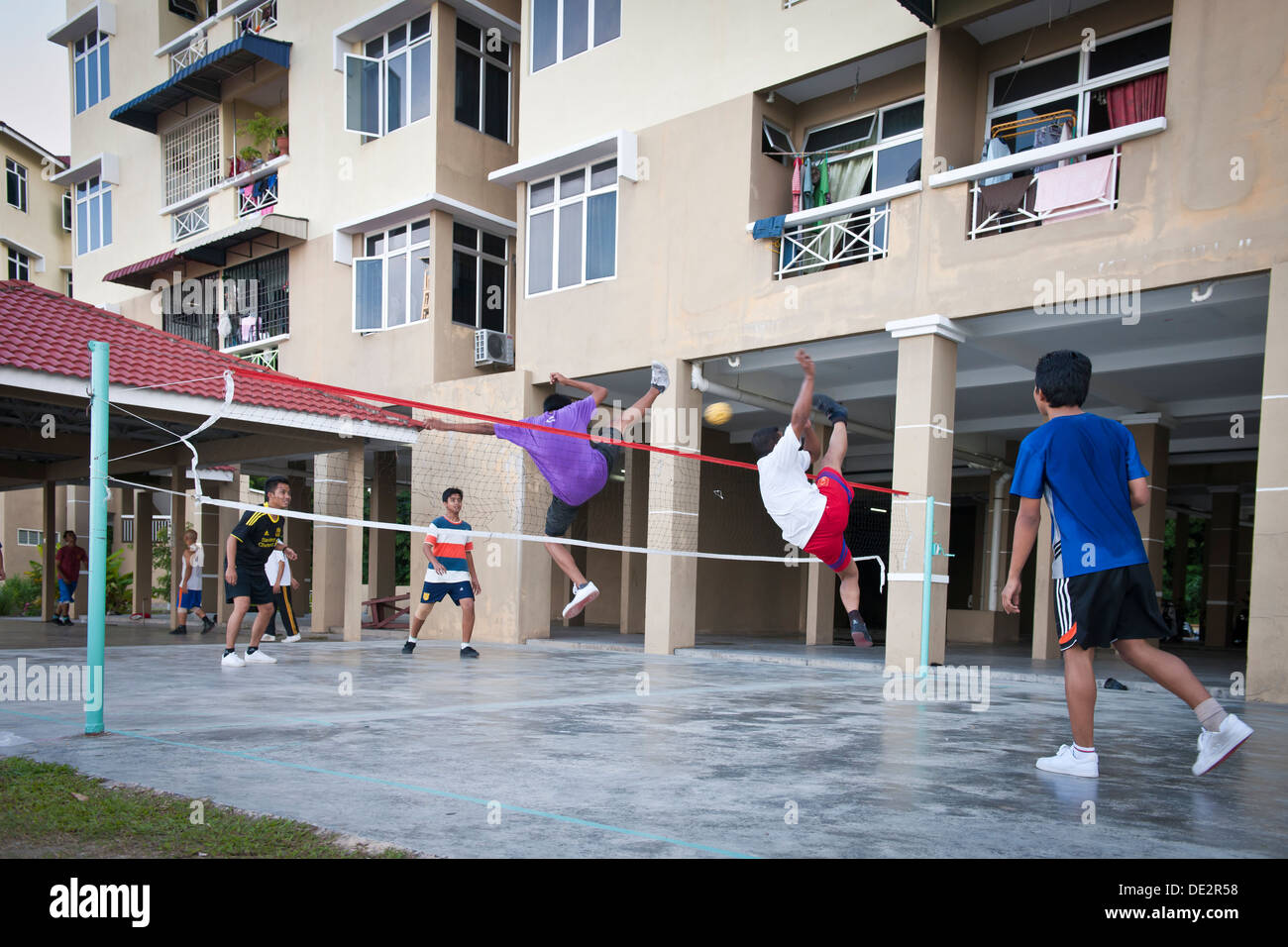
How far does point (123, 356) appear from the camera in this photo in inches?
502

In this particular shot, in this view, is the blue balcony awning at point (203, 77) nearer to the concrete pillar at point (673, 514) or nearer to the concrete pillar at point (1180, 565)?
the concrete pillar at point (673, 514)

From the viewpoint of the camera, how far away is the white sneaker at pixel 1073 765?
4887 mm

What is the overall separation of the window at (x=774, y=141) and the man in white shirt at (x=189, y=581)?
11265 mm

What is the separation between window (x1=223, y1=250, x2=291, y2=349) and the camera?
20500mm

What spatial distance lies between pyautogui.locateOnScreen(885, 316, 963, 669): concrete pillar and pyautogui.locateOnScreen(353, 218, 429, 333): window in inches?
370

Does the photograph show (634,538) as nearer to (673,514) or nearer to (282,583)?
(673,514)

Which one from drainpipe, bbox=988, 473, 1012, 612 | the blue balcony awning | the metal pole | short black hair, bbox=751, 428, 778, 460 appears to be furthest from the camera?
the blue balcony awning

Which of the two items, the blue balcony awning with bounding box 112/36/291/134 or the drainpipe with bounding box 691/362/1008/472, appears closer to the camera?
the drainpipe with bounding box 691/362/1008/472

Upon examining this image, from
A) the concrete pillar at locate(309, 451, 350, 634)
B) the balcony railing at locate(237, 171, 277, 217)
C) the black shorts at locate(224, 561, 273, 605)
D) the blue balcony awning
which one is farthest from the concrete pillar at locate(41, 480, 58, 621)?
the black shorts at locate(224, 561, 273, 605)

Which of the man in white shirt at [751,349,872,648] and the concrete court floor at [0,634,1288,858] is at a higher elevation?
the man in white shirt at [751,349,872,648]

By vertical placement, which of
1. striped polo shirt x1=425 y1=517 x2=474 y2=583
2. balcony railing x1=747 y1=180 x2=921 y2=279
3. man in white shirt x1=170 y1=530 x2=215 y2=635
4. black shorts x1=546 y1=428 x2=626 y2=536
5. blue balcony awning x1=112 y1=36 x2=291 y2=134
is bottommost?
man in white shirt x1=170 y1=530 x2=215 y2=635

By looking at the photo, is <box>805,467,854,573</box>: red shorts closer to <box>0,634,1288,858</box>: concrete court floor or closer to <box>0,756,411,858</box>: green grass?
<box>0,634,1288,858</box>: concrete court floor

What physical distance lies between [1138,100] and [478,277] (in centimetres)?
1121
